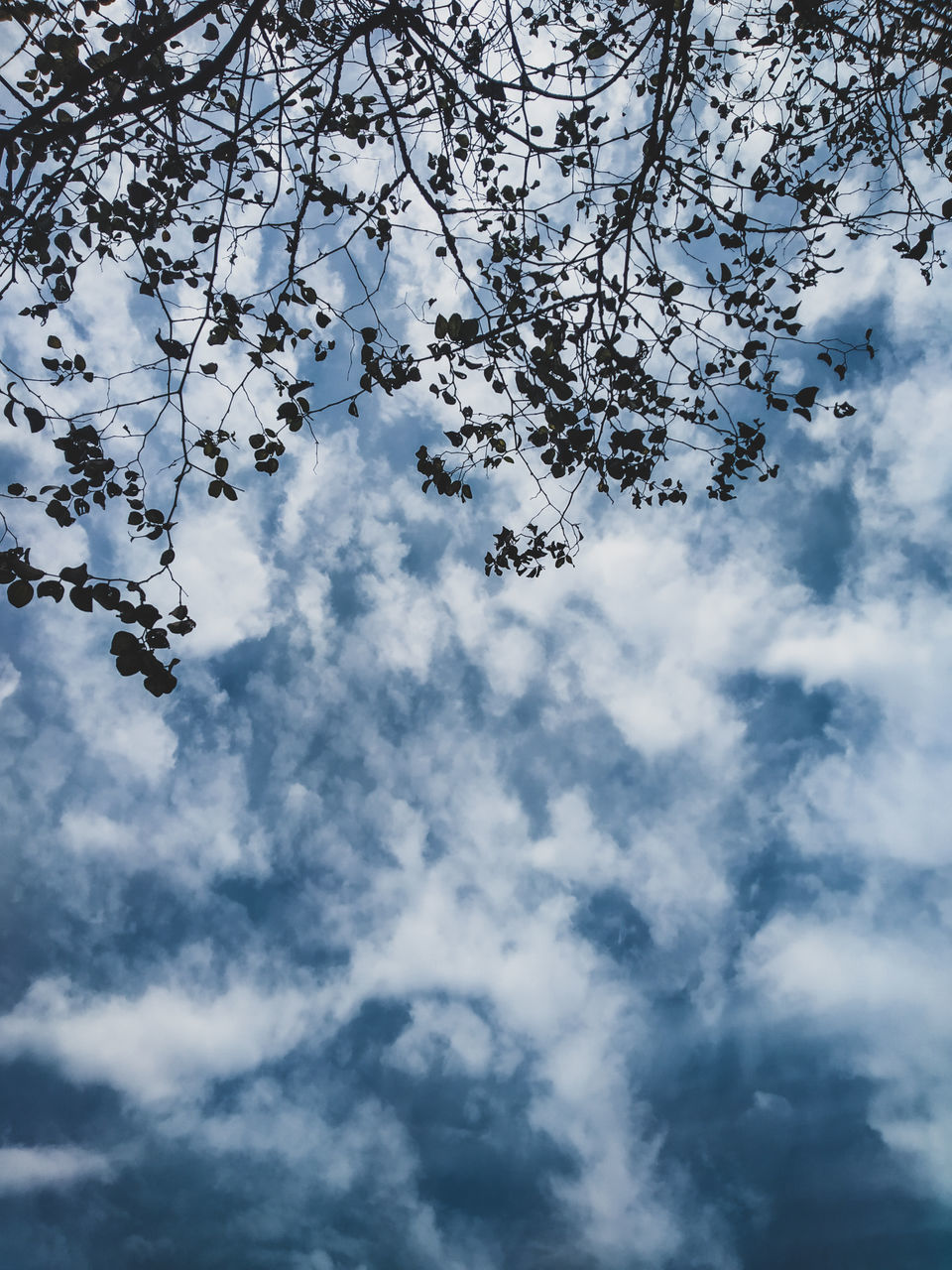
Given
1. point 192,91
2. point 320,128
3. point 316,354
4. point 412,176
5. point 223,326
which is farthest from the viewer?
point 316,354

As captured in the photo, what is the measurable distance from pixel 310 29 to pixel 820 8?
4.93 meters

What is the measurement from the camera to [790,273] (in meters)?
6.90

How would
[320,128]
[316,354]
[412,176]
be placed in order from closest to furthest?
1. [412,176]
2. [320,128]
3. [316,354]

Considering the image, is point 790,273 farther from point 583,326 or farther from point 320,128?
point 320,128

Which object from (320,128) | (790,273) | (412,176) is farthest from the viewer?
(790,273)

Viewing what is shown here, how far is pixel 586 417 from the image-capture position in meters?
6.23

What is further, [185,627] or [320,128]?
[320,128]

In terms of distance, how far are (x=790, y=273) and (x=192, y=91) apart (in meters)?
5.71

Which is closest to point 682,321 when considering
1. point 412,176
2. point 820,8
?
point 412,176

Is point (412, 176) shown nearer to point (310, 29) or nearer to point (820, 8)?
point (310, 29)

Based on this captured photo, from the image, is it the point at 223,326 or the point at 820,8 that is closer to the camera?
the point at 223,326

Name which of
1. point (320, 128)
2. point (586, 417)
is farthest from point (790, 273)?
point (320, 128)

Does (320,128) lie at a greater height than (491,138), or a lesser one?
lesser

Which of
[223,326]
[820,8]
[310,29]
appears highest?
[310,29]
